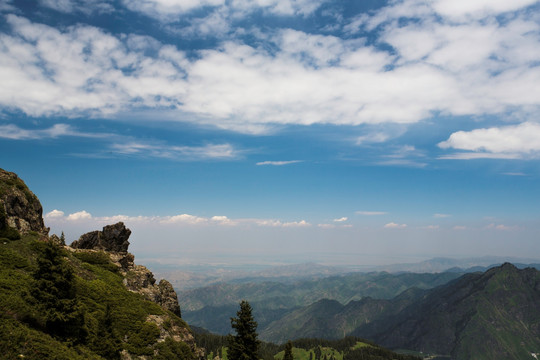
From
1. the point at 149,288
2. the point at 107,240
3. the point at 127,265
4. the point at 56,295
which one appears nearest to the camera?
the point at 56,295

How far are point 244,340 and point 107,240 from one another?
46.2 meters

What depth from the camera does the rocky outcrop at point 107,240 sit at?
236 feet

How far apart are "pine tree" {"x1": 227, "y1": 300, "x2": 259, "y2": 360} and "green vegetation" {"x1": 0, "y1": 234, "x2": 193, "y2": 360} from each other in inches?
367

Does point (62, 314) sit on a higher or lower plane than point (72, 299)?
lower

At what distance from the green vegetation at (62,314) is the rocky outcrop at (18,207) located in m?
3.46

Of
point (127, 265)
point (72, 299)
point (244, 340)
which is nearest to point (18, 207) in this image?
point (127, 265)

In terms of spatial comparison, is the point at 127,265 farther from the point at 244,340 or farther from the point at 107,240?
the point at 244,340

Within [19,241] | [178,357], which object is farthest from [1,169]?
[178,357]

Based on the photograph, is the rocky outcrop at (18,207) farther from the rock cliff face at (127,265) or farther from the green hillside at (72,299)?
the rock cliff face at (127,265)

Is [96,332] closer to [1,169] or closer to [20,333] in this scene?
[20,333]

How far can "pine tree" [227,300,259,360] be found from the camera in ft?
147

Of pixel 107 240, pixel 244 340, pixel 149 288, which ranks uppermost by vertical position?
pixel 107 240

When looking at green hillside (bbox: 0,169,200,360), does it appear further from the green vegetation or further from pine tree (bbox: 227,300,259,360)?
pine tree (bbox: 227,300,259,360)

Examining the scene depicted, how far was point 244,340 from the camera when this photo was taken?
45781mm
